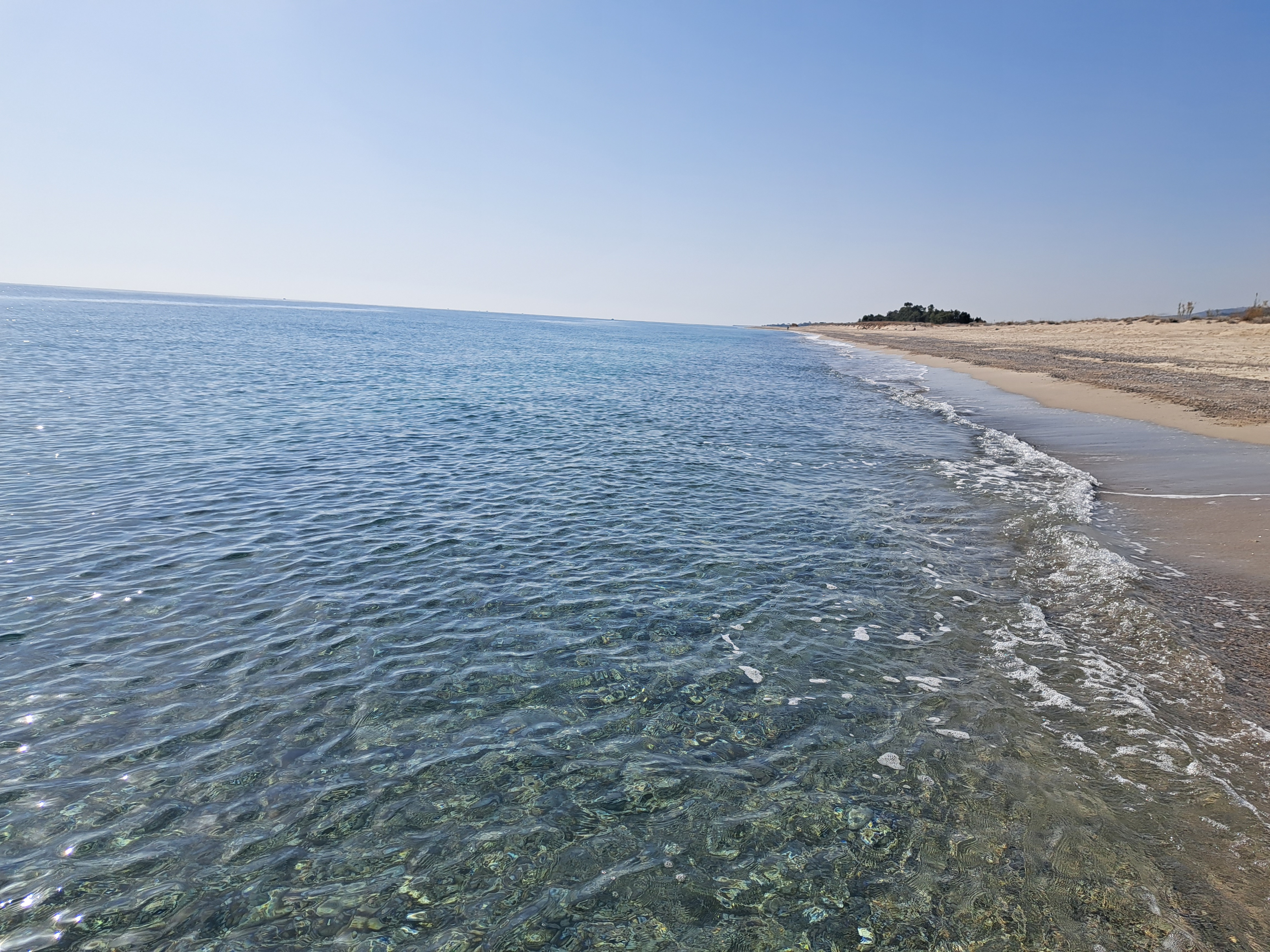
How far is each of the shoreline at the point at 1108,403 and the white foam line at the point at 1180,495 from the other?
716cm

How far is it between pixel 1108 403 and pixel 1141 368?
17040 mm

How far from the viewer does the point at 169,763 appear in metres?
6.45

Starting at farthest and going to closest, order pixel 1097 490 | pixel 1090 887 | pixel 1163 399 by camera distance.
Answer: pixel 1163 399
pixel 1097 490
pixel 1090 887

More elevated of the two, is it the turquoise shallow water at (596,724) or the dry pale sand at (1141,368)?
the dry pale sand at (1141,368)

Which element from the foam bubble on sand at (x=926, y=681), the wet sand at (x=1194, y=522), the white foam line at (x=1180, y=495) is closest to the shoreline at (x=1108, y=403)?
the wet sand at (x=1194, y=522)

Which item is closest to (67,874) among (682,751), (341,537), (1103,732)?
(682,751)

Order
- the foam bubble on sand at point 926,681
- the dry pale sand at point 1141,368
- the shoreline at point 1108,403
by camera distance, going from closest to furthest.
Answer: the foam bubble on sand at point 926,681 → the shoreline at point 1108,403 → the dry pale sand at point 1141,368

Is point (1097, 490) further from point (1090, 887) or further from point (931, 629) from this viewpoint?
point (1090, 887)

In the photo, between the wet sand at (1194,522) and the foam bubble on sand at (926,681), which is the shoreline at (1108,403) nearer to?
the wet sand at (1194,522)

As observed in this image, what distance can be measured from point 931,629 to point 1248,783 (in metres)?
3.91

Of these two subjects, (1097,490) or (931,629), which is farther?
(1097,490)

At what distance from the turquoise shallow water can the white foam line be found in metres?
0.81

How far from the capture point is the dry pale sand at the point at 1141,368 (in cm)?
2438

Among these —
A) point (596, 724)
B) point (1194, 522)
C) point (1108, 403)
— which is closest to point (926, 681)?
point (596, 724)
